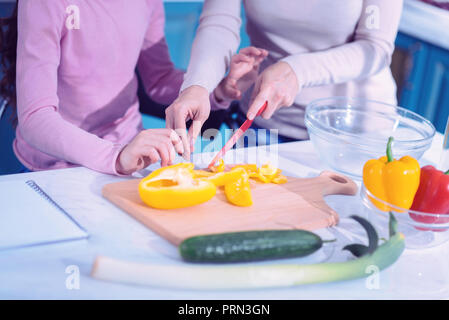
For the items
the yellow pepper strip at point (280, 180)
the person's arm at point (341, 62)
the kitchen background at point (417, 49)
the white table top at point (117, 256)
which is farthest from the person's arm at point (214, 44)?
the kitchen background at point (417, 49)

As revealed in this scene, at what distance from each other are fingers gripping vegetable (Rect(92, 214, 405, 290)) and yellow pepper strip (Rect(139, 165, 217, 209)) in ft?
0.56

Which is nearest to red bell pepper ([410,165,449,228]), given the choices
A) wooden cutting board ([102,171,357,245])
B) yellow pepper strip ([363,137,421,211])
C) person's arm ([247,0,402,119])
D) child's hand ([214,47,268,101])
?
yellow pepper strip ([363,137,421,211])

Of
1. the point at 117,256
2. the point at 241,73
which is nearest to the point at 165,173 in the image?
the point at 117,256

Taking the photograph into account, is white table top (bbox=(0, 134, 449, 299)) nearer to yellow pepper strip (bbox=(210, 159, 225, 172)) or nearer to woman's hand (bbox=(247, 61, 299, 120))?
yellow pepper strip (bbox=(210, 159, 225, 172))

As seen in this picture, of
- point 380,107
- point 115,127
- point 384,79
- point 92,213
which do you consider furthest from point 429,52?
point 92,213

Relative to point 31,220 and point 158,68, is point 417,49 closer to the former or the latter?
point 158,68

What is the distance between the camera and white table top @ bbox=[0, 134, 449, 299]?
70 cm

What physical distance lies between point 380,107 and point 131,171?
68 cm

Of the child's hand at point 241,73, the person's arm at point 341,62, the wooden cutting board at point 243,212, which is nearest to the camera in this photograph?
the wooden cutting board at point 243,212

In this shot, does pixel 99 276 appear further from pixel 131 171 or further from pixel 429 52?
pixel 429 52

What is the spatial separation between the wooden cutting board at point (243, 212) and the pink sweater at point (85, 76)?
0.17 metres

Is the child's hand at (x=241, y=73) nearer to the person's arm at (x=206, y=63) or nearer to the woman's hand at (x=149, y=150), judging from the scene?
the person's arm at (x=206, y=63)

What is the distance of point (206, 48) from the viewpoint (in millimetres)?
1388

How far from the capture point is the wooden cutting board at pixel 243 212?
84cm
